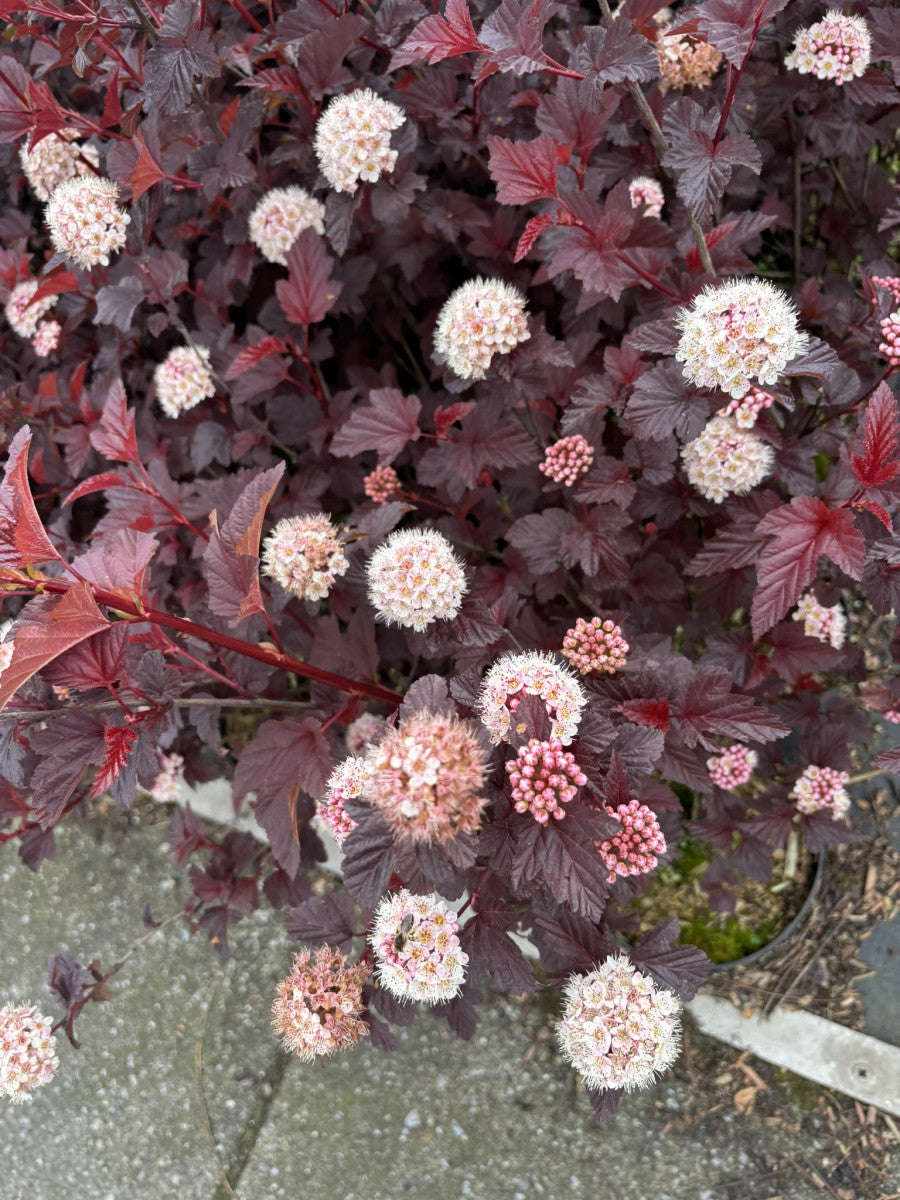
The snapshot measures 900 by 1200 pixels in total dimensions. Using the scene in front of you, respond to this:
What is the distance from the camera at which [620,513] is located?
1547 mm

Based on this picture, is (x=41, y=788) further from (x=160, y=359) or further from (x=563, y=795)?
(x=160, y=359)

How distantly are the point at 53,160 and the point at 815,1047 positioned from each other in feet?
8.41

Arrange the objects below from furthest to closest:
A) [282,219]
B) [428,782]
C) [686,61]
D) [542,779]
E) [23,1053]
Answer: [282,219] < [686,61] < [23,1053] < [542,779] < [428,782]

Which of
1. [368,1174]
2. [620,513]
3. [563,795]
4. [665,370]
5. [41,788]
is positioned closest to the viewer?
[563,795]

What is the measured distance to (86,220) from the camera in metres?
1.70

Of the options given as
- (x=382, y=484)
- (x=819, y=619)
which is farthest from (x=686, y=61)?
(x=819, y=619)

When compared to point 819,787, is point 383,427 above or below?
above

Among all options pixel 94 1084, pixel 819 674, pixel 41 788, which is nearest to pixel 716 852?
pixel 819 674

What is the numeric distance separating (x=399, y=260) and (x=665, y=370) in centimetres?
85

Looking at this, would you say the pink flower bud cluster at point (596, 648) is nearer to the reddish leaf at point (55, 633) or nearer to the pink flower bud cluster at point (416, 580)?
the pink flower bud cluster at point (416, 580)

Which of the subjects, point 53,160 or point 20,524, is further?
point 53,160

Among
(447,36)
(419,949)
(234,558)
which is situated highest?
(447,36)

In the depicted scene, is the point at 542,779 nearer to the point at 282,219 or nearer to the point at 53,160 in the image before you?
the point at 282,219

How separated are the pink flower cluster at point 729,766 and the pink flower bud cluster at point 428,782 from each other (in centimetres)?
91
